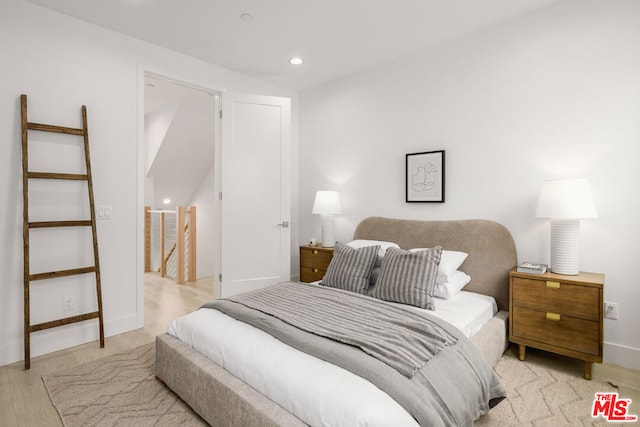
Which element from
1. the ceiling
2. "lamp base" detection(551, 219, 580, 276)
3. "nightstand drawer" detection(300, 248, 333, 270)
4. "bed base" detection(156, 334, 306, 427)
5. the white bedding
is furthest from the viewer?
"nightstand drawer" detection(300, 248, 333, 270)

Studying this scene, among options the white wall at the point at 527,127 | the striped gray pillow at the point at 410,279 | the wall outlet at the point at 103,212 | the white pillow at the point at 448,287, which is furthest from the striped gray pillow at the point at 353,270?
the wall outlet at the point at 103,212

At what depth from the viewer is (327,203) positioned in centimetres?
375

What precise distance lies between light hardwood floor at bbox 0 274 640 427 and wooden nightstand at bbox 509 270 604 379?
0.71ft

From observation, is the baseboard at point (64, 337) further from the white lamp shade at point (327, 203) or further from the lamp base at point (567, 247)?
the lamp base at point (567, 247)

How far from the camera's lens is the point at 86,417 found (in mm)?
1794

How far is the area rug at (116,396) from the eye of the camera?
5.81ft

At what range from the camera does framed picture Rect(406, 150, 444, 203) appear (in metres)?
3.18

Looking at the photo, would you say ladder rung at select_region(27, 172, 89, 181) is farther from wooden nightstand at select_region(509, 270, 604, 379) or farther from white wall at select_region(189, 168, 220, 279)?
wooden nightstand at select_region(509, 270, 604, 379)

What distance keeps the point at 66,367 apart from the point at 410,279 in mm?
2505

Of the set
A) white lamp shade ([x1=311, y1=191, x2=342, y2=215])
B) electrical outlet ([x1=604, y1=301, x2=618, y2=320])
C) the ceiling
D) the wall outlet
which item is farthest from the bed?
the ceiling

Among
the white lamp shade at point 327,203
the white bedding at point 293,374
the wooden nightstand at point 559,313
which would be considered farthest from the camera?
the white lamp shade at point 327,203

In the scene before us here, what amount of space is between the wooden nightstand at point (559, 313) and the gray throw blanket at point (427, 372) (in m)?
0.83

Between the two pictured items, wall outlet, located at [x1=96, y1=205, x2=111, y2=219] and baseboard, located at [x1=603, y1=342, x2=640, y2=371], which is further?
wall outlet, located at [x1=96, y1=205, x2=111, y2=219]

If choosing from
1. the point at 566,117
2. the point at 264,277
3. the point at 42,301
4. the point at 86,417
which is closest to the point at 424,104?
the point at 566,117
